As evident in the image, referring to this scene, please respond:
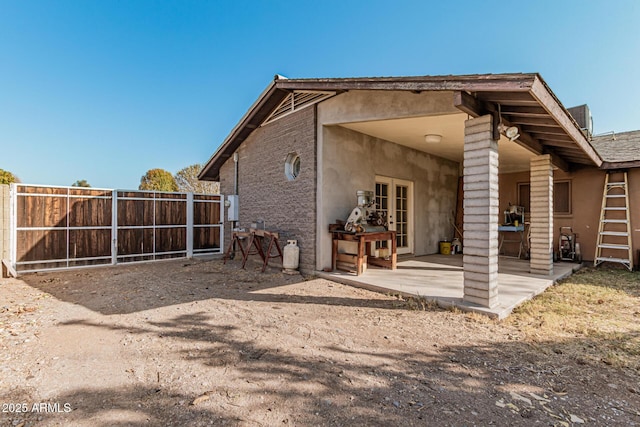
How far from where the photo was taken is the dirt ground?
1.97 metres

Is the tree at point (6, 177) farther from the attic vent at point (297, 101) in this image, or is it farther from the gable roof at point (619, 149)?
the gable roof at point (619, 149)

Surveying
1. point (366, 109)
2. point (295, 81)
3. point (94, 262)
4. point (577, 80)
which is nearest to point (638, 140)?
point (577, 80)

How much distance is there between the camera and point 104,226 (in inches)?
320

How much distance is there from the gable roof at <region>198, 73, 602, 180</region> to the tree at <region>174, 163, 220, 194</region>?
14.8 metres

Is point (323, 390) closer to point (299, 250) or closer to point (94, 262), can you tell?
point (299, 250)

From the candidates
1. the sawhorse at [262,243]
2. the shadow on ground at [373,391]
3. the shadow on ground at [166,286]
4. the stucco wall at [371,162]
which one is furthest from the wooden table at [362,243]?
the shadow on ground at [373,391]

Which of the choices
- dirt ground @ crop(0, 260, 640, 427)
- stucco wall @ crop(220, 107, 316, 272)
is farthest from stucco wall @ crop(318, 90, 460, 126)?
dirt ground @ crop(0, 260, 640, 427)

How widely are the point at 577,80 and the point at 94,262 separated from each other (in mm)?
14168

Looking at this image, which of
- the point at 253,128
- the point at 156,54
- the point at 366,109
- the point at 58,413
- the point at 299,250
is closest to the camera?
the point at 58,413

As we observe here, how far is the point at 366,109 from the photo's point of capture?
18.4 feet

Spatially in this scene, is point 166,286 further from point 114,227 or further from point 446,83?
point 446,83

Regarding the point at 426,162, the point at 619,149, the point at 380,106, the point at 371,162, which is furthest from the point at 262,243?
the point at 619,149

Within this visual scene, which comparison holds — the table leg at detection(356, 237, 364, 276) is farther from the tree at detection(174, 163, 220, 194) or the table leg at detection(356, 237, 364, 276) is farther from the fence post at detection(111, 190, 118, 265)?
the tree at detection(174, 163, 220, 194)

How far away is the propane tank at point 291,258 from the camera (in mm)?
6641
